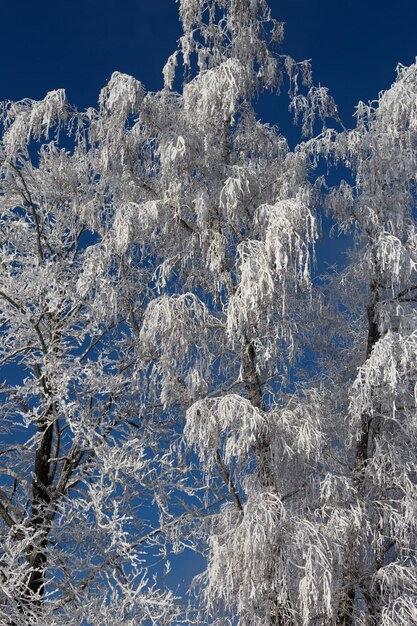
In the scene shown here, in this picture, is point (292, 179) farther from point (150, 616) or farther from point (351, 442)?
point (150, 616)

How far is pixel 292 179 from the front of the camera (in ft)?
24.7

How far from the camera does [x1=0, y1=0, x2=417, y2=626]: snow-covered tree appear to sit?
6359mm

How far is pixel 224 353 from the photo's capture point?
7.66m

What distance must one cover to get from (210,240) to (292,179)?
1.03 metres

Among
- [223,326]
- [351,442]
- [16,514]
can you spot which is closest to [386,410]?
[351,442]

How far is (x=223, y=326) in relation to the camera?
7.27m

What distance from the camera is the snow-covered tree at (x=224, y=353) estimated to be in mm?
6359

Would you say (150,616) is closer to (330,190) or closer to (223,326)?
(223,326)

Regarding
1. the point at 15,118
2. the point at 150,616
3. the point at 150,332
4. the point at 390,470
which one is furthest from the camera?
the point at 15,118

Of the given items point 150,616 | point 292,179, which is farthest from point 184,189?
point 150,616

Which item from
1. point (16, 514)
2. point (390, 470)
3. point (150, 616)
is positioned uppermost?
point (390, 470)

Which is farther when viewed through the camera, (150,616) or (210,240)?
(210,240)

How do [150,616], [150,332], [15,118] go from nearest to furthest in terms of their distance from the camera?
[150,616]
[150,332]
[15,118]

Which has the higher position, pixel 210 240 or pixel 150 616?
pixel 210 240
